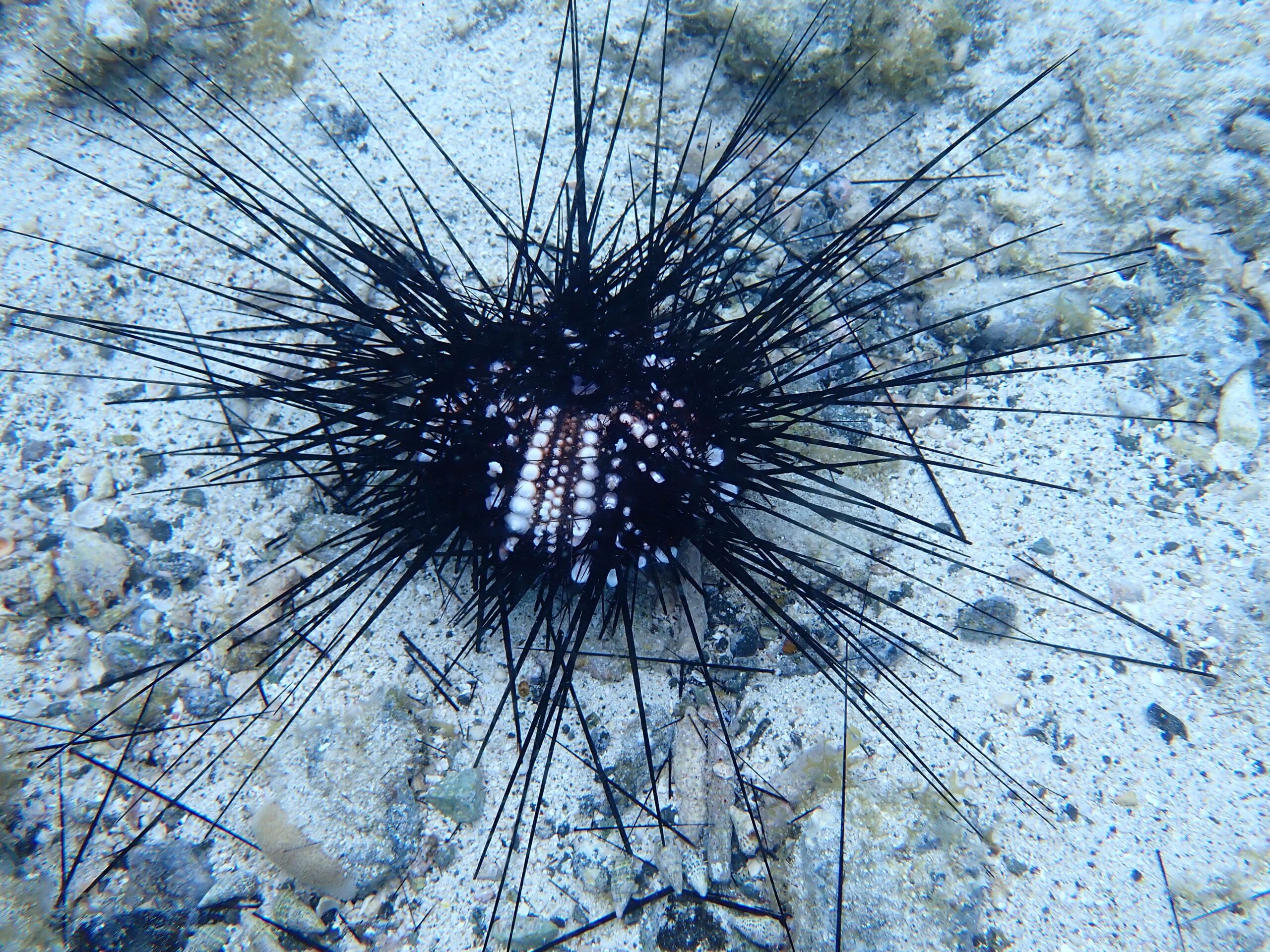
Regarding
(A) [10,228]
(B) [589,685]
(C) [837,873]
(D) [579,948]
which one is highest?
(A) [10,228]

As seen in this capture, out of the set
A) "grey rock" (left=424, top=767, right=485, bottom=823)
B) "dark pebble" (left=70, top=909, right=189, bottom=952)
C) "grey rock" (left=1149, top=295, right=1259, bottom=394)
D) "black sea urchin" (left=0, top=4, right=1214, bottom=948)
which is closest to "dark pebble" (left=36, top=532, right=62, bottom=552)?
"black sea urchin" (left=0, top=4, right=1214, bottom=948)

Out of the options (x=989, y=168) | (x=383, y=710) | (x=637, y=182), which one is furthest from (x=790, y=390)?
(x=383, y=710)

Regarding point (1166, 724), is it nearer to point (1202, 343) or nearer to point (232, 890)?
point (1202, 343)

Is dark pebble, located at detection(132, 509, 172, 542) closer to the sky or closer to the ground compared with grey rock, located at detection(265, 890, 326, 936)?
closer to the sky

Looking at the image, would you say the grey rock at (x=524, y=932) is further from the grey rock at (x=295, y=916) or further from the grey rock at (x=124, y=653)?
the grey rock at (x=124, y=653)

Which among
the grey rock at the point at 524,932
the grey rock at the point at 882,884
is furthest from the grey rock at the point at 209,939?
the grey rock at the point at 882,884

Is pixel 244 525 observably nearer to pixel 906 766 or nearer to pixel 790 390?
pixel 790 390

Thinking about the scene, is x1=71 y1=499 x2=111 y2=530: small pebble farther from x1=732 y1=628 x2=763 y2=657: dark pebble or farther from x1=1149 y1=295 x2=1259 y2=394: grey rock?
x1=1149 y1=295 x2=1259 y2=394: grey rock
